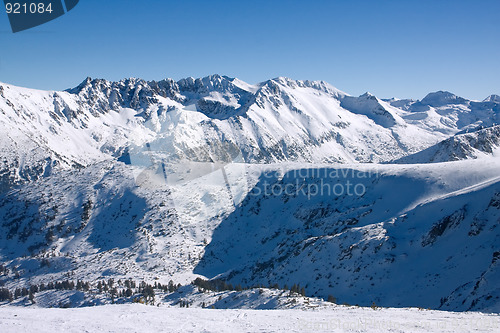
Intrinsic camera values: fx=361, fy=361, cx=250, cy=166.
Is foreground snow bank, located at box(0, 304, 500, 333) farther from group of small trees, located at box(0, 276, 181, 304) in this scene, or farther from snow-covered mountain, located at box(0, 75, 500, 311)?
group of small trees, located at box(0, 276, 181, 304)

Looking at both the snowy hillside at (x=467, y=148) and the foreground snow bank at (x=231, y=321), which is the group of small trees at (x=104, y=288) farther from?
the snowy hillside at (x=467, y=148)

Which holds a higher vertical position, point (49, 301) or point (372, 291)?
point (49, 301)

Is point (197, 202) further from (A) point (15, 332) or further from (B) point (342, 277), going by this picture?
(A) point (15, 332)

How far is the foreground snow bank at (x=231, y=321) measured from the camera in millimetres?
20438

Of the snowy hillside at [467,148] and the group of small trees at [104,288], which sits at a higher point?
the snowy hillside at [467,148]

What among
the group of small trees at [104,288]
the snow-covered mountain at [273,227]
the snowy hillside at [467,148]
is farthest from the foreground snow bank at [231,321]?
the snowy hillside at [467,148]

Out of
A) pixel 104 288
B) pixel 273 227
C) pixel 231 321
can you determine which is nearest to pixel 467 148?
pixel 273 227

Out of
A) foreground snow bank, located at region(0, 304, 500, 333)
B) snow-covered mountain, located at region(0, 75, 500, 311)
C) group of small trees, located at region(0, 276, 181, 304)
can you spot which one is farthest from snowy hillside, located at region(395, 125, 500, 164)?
foreground snow bank, located at region(0, 304, 500, 333)

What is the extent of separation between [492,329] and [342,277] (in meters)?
35.7

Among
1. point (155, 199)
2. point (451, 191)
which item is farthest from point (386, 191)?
point (155, 199)

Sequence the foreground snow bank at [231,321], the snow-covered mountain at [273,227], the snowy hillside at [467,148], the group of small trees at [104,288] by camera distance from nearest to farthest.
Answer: the foreground snow bank at [231,321]
the snow-covered mountain at [273,227]
the group of small trees at [104,288]
the snowy hillside at [467,148]

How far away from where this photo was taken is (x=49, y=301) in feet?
220

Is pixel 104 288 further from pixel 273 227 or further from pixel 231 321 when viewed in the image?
pixel 231 321

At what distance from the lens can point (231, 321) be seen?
77.4ft
